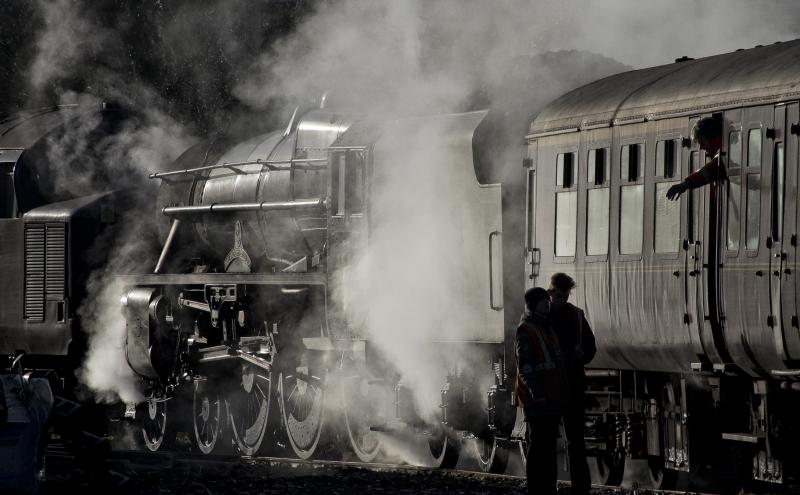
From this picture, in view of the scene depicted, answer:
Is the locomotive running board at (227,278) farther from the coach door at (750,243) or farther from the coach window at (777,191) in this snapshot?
the coach window at (777,191)

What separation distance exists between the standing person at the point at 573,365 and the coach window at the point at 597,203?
1030mm

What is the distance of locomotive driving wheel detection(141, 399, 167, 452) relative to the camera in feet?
52.1

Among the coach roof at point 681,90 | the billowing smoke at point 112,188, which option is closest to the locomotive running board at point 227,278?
the billowing smoke at point 112,188

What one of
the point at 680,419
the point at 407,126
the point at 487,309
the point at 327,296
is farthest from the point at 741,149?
the point at 327,296

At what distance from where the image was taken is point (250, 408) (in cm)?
1488

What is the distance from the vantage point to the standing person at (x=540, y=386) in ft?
27.5

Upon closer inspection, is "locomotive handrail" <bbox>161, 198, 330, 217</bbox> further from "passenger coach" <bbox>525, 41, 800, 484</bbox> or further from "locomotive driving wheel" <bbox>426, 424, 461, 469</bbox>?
"passenger coach" <bbox>525, 41, 800, 484</bbox>

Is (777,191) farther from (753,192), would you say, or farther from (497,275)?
(497,275)

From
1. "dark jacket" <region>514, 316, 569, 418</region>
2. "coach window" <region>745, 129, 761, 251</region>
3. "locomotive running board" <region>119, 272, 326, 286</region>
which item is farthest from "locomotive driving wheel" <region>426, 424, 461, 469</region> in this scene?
"coach window" <region>745, 129, 761, 251</region>

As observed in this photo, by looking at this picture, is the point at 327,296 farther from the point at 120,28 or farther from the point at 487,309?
the point at 120,28

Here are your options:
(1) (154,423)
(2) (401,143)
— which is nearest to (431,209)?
(2) (401,143)

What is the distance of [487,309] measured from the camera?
1080 cm

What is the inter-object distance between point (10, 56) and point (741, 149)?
113 feet

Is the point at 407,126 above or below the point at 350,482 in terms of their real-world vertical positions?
above
